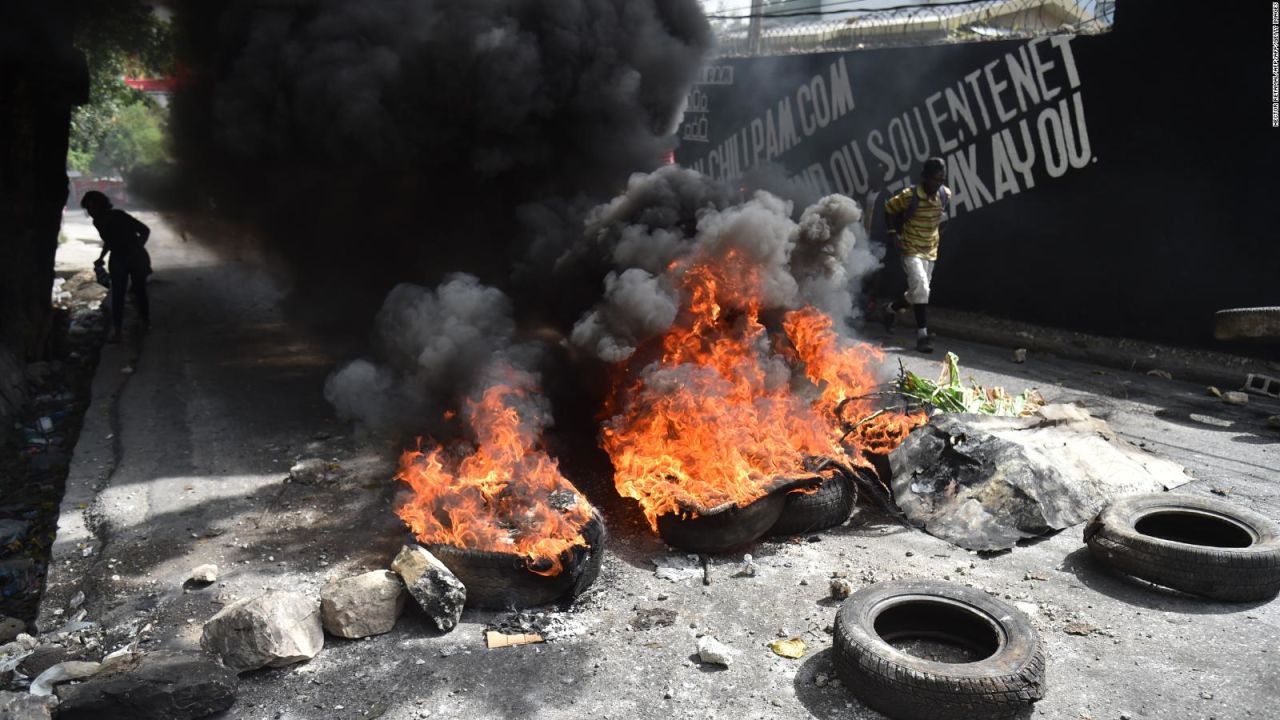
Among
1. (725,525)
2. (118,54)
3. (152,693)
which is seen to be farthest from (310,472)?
(118,54)

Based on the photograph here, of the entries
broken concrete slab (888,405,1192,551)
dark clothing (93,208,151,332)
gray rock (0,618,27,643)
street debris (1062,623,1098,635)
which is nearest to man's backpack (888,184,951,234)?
broken concrete slab (888,405,1192,551)

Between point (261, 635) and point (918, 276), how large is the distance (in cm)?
805

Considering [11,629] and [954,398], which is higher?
[954,398]

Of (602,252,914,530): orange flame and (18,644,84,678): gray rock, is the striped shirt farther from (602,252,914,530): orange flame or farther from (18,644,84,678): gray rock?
(18,644,84,678): gray rock

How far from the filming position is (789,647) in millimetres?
4164

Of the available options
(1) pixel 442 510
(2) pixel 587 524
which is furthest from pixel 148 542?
(2) pixel 587 524

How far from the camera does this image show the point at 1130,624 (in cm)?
432

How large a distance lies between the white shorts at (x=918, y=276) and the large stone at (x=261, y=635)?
305 inches

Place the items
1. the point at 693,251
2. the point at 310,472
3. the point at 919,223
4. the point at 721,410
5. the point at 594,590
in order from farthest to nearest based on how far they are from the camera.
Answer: the point at 919,223
the point at 310,472
the point at 693,251
the point at 721,410
the point at 594,590

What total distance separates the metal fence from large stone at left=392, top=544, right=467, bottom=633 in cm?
992

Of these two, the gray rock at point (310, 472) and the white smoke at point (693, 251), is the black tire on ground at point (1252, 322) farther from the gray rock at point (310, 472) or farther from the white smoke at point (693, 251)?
the gray rock at point (310, 472)

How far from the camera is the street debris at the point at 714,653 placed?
4.00 meters

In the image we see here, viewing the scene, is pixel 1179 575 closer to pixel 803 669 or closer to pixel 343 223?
pixel 803 669

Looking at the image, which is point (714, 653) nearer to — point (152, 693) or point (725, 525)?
point (725, 525)
